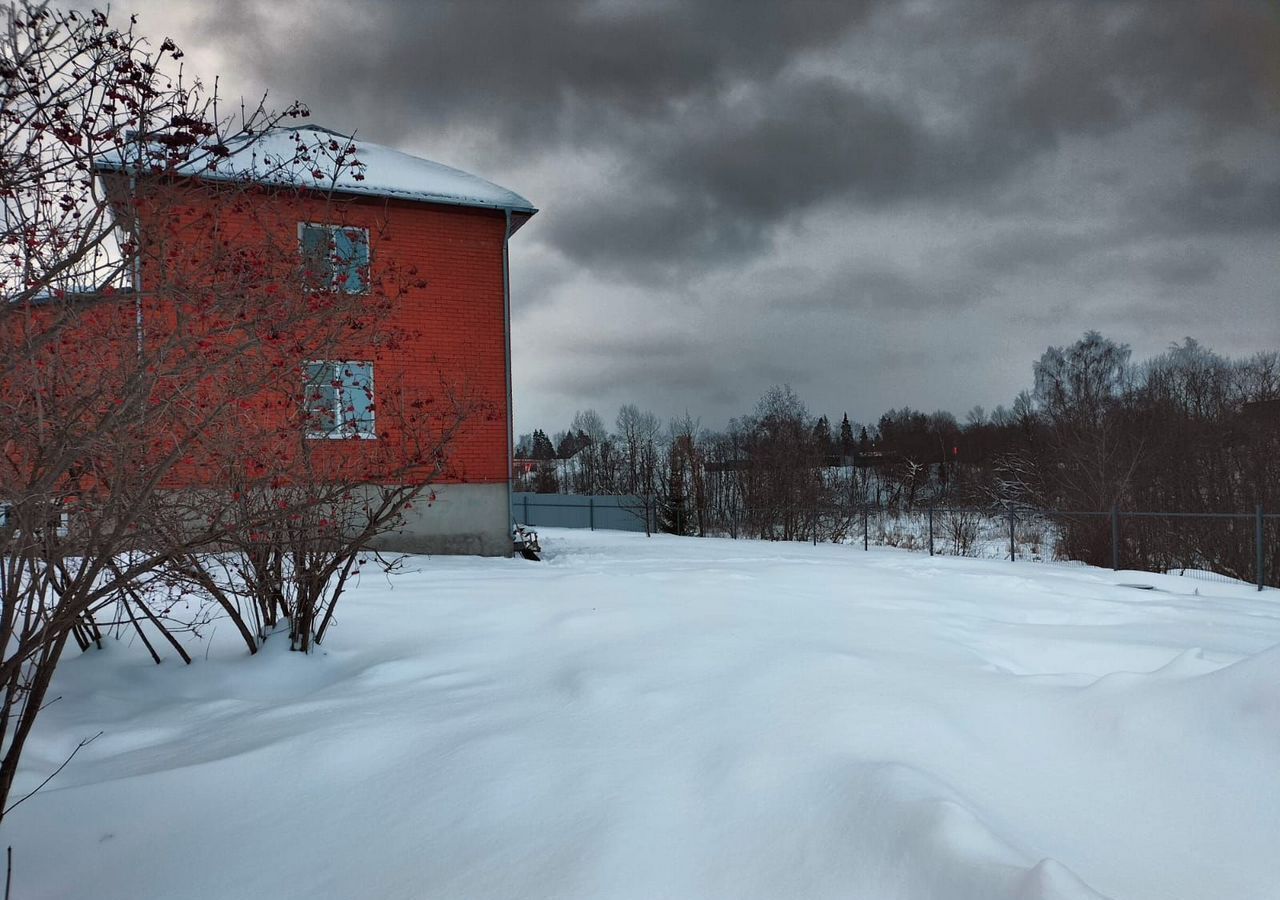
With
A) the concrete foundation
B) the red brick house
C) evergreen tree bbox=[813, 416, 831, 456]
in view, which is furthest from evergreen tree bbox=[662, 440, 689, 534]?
the concrete foundation

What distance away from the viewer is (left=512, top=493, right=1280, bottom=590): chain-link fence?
537 inches

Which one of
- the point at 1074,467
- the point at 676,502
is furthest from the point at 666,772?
the point at 1074,467

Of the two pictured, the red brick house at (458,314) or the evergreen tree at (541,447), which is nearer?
the red brick house at (458,314)

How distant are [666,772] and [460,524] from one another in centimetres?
1015

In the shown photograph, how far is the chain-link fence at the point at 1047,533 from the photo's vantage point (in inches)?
537

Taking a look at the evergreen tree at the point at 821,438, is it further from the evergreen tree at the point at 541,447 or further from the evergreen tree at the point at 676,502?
the evergreen tree at the point at 541,447

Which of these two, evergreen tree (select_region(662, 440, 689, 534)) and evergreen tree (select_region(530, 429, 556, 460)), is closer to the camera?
evergreen tree (select_region(662, 440, 689, 534))

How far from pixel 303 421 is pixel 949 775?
3.69 meters

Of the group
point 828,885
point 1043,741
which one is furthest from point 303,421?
point 1043,741

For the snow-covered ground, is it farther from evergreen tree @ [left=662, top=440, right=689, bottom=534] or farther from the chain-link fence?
evergreen tree @ [left=662, top=440, right=689, bottom=534]

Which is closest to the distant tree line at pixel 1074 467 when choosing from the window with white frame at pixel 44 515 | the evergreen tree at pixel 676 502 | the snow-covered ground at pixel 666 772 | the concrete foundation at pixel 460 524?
the evergreen tree at pixel 676 502

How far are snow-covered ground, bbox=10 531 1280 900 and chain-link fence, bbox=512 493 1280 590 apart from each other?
8539 mm

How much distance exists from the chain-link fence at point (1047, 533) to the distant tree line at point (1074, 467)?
4cm

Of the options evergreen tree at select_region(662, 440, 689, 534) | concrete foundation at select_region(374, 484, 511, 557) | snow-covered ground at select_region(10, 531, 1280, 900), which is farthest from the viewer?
evergreen tree at select_region(662, 440, 689, 534)
